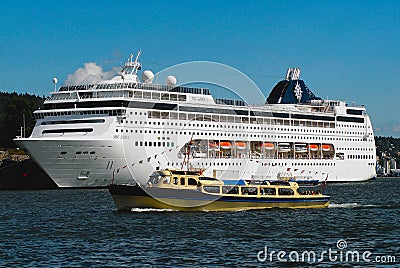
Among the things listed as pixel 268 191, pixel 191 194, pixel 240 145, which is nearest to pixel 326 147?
pixel 240 145

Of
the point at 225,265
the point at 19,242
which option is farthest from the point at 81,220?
the point at 225,265

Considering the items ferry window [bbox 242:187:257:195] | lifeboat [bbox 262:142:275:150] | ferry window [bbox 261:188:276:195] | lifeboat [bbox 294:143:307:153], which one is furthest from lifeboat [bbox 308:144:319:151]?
ferry window [bbox 242:187:257:195]

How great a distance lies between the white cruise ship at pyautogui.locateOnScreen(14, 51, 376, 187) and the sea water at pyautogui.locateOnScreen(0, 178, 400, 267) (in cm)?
1346

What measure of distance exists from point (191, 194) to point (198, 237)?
31.6 ft

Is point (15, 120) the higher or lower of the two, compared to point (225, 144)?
higher

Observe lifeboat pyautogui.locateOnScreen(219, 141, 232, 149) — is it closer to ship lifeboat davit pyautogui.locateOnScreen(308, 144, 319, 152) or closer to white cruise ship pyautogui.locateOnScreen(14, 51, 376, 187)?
white cruise ship pyautogui.locateOnScreen(14, 51, 376, 187)

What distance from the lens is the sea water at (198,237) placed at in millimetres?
26906

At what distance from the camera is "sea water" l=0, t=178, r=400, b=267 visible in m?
26.9

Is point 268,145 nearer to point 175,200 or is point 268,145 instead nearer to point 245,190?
point 245,190

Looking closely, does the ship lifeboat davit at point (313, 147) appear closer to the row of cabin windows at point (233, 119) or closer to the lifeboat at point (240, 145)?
the row of cabin windows at point (233, 119)

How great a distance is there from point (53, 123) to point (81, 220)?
3366cm

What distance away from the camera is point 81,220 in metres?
39.4

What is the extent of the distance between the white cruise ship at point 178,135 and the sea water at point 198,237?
13.5 m

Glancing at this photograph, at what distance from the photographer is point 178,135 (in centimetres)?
7544
